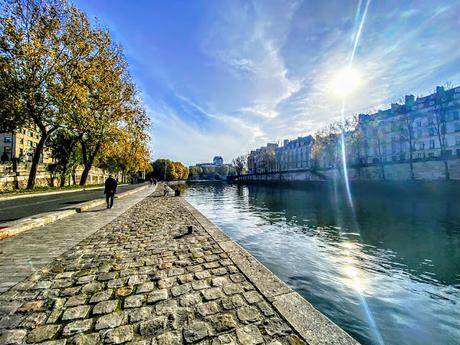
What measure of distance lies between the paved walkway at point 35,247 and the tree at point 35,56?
17.8 m

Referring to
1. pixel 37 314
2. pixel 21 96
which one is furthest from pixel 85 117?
pixel 37 314

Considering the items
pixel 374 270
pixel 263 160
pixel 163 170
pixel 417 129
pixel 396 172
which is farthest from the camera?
pixel 163 170

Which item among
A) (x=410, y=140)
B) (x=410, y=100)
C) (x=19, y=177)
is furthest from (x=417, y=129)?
(x=19, y=177)

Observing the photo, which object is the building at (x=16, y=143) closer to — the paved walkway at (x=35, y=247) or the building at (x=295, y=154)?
the paved walkway at (x=35, y=247)

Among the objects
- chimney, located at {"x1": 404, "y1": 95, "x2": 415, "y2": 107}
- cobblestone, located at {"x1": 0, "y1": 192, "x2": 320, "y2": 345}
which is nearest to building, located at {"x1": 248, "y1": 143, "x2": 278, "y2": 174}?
chimney, located at {"x1": 404, "y1": 95, "x2": 415, "y2": 107}

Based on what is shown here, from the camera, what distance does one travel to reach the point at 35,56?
18.7m

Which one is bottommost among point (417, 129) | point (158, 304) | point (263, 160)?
point (158, 304)

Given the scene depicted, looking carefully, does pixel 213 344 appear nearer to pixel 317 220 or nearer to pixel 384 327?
pixel 384 327

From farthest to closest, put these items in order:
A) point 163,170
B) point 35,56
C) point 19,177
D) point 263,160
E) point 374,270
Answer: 1. point 163,170
2. point 263,160
3. point 19,177
4. point 35,56
5. point 374,270

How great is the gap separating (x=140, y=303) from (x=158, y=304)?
261 mm

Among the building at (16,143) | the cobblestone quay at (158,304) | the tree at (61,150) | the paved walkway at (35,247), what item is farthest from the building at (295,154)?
the cobblestone quay at (158,304)

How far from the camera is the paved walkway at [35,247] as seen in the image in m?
4.19

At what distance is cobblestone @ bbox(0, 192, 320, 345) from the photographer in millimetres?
2602

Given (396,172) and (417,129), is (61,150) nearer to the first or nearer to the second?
(396,172)
